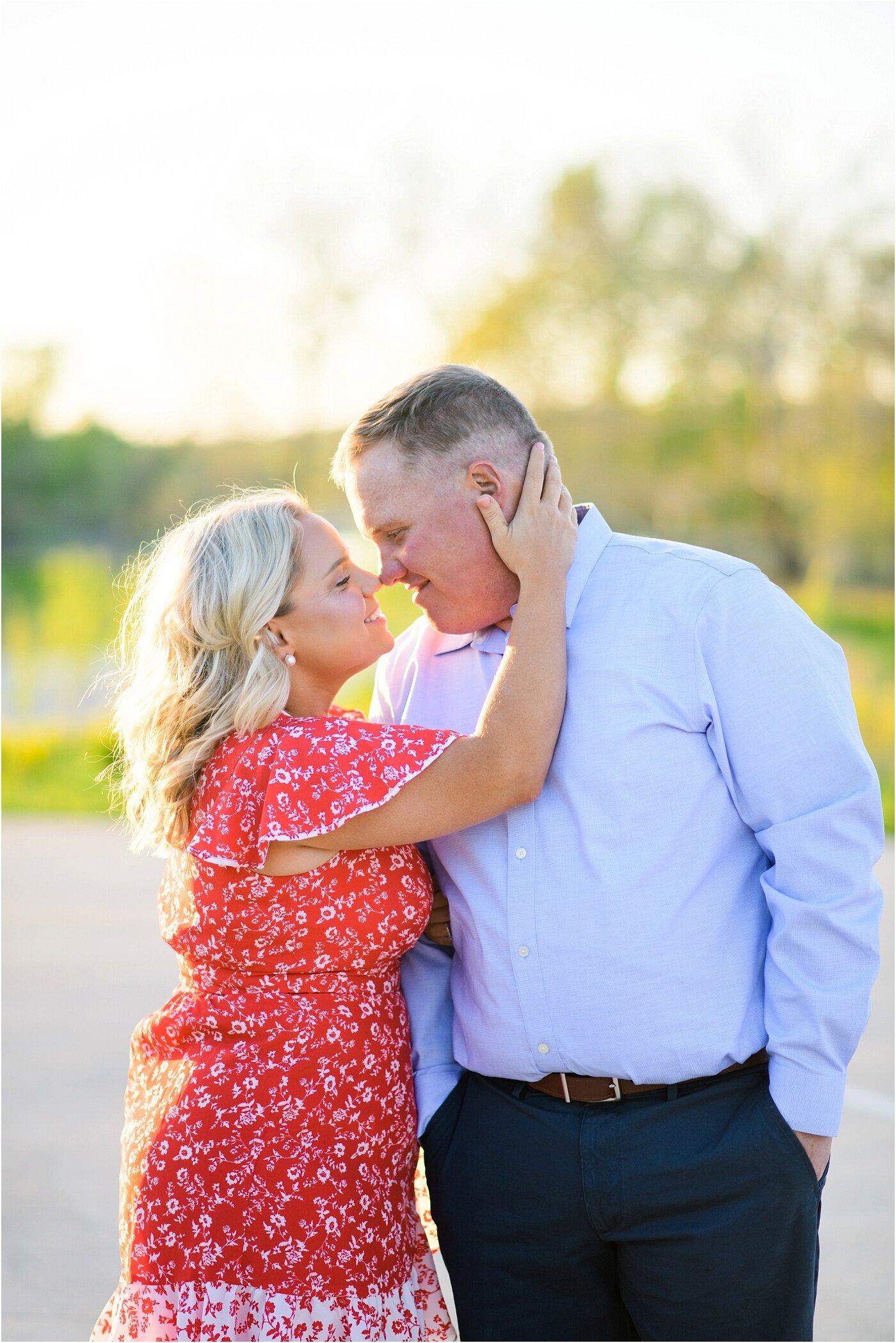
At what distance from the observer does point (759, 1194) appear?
1.88m

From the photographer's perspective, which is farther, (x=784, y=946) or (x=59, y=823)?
(x=59, y=823)

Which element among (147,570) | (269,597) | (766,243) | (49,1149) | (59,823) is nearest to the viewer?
(269,597)

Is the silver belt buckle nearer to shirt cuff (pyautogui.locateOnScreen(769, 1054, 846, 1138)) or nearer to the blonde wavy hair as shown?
shirt cuff (pyautogui.locateOnScreen(769, 1054, 846, 1138))

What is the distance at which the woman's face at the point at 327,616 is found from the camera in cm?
209

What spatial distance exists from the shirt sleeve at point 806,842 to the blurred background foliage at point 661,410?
13.7 meters

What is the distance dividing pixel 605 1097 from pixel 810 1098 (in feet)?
0.99

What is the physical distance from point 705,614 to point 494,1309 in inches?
46.8

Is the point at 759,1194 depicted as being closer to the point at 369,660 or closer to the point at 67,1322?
the point at 369,660

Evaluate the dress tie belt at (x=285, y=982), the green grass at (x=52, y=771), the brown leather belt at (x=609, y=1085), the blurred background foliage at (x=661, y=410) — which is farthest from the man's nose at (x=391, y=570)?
the blurred background foliage at (x=661, y=410)

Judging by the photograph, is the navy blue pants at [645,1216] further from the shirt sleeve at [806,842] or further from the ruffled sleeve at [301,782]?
the ruffled sleeve at [301,782]

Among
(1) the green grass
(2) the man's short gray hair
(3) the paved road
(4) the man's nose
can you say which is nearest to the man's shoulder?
(2) the man's short gray hair

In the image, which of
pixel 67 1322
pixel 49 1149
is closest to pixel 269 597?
pixel 67 1322

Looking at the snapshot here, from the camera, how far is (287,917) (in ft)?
6.52

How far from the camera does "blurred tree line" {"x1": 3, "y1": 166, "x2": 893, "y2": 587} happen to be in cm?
1614
